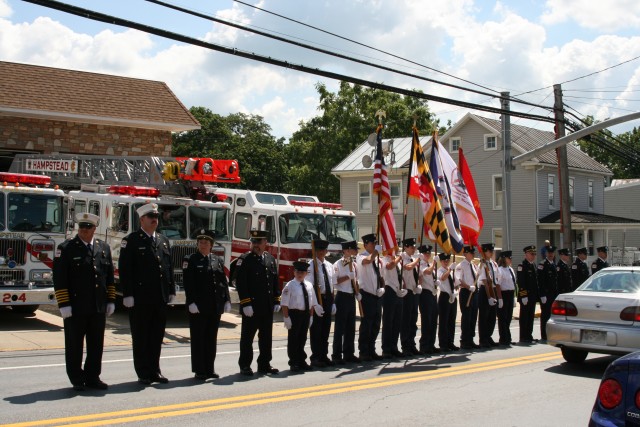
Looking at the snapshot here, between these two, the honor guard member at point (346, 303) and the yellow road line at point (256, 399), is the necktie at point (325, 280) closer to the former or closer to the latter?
the honor guard member at point (346, 303)

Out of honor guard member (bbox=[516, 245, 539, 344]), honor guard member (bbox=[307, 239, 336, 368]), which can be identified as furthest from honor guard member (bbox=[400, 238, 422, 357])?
honor guard member (bbox=[516, 245, 539, 344])

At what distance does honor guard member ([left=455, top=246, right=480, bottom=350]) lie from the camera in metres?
13.4

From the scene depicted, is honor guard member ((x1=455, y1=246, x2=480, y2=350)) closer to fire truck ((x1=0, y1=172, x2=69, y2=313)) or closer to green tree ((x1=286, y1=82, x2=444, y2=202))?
fire truck ((x1=0, y1=172, x2=69, y2=313))

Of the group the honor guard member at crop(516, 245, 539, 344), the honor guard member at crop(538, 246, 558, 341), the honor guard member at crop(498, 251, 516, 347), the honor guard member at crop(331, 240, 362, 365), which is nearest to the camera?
the honor guard member at crop(331, 240, 362, 365)

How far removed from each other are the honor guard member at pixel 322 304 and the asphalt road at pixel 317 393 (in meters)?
0.45

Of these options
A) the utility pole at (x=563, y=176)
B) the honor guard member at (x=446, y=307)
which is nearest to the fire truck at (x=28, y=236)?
the honor guard member at (x=446, y=307)

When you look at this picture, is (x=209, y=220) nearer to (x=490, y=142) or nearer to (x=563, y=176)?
(x=563, y=176)

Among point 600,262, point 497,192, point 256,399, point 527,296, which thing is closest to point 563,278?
point 527,296

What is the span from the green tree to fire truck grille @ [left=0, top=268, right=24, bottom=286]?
39.6 metres

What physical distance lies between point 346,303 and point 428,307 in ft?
6.21

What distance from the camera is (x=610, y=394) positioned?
511 centimetres

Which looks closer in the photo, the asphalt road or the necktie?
the asphalt road

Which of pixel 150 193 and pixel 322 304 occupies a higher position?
pixel 150 193

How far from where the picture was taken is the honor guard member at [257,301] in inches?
394
